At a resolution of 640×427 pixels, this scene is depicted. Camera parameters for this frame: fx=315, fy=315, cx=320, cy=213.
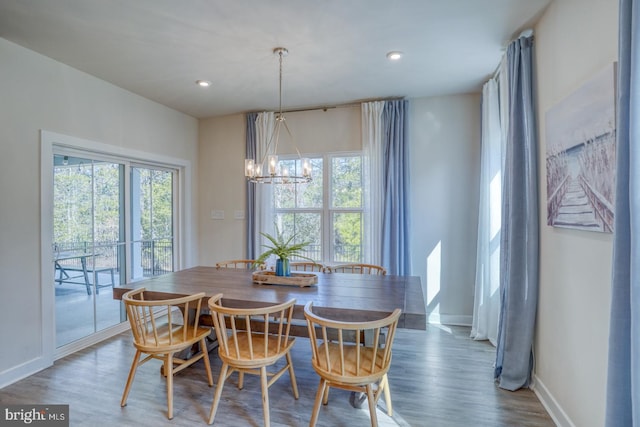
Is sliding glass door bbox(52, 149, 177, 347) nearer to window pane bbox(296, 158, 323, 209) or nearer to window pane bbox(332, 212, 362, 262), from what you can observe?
window pane bbox(296, 158, 323, 209)

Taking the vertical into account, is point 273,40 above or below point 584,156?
above

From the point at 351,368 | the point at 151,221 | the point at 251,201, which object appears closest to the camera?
the point at 351,368

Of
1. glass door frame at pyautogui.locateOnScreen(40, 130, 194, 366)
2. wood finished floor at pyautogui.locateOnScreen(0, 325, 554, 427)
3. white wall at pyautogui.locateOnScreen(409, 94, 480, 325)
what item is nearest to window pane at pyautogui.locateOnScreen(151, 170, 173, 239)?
glass door frame at pyautogui.locateOnScreen(40, 130, 194, 366)

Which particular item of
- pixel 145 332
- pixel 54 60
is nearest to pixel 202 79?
pixel 54 60

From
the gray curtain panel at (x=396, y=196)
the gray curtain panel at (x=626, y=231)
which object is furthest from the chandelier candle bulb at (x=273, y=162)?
the gray curtain panel at (x=626, y=231)

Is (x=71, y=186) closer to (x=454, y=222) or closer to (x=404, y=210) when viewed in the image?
(x=404, y=210)

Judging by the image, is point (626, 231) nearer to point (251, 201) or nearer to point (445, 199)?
point (445, 199)

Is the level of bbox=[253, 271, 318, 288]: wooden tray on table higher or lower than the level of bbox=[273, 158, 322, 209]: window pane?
lower

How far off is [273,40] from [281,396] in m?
2.83

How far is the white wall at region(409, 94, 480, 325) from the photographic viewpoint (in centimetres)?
382

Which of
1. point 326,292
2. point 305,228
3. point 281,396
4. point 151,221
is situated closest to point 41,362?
point 151,221

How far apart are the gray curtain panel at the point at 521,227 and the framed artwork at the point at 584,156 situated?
0.22 metres

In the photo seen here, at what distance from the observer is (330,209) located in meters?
4.29

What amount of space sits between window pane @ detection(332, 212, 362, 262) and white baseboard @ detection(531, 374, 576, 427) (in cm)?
222
